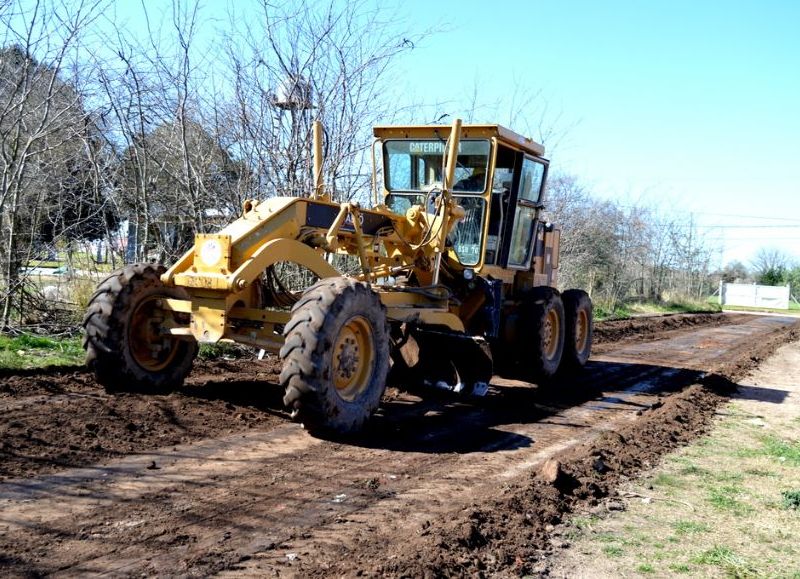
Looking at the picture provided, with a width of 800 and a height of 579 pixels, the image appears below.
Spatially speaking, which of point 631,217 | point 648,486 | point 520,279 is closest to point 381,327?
point 648,486

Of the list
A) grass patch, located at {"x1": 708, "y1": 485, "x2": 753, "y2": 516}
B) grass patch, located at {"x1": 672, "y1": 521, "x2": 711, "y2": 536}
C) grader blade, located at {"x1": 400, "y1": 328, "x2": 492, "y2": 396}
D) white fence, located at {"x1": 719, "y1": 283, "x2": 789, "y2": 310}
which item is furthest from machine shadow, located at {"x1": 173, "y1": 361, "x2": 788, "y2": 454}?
white fence, located at {"x1": 719, "y1": 283, "x2": 789, "y2": 310}

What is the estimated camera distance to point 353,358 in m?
6.61

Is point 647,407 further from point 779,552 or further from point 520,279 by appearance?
point 779,552

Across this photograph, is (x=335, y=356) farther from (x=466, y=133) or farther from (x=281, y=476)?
(x=466, y=133)

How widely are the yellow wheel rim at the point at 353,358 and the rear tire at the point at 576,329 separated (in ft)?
16.1

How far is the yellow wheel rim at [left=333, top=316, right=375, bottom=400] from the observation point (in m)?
6.44

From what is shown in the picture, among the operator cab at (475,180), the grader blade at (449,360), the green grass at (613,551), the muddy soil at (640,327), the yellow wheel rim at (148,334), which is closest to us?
the green grass at (613,551)

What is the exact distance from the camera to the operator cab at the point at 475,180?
365 inches

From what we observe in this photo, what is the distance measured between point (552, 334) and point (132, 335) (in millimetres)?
5657

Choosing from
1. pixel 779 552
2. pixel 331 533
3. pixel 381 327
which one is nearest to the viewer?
pixel 331 533

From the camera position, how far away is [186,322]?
7137 millimetres

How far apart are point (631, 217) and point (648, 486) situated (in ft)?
104

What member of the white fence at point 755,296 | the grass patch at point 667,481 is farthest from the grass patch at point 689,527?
the white fence at point 755,296

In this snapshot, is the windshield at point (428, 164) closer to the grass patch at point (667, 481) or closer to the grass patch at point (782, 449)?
the grass patch at point (782, 449)
